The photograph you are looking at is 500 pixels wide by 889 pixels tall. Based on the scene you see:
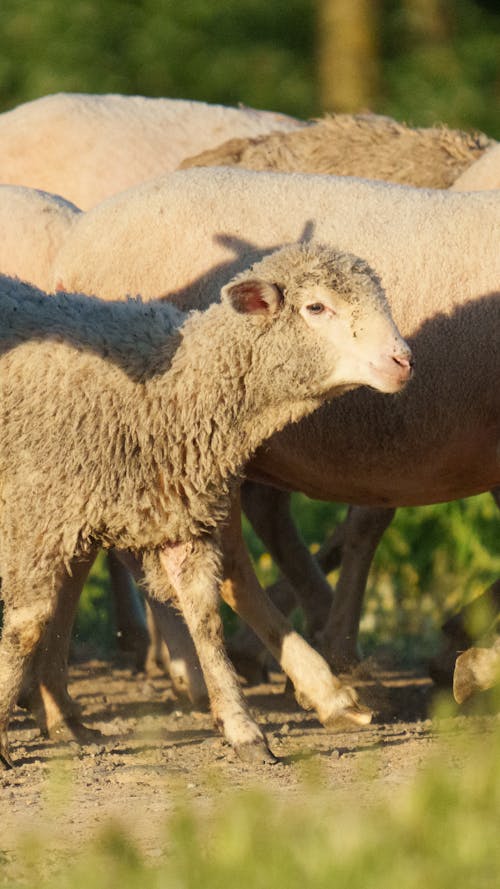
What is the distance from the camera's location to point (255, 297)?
4.95 meters

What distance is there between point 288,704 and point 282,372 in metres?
2.31

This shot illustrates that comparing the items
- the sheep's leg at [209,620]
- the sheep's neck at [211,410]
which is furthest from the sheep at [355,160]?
the sheep's neck at [211,410]

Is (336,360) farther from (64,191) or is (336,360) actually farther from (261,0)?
(261,0)

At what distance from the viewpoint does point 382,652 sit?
865 centimetres

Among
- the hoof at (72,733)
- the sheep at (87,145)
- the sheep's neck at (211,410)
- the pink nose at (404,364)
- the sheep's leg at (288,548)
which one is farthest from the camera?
the sheep at (87,145)

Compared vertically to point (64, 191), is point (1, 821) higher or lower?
lower

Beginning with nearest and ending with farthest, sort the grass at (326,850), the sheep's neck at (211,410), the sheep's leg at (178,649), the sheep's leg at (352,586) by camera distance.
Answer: the grass at (326,850)
the sheep's neck at (211,410)
the sheep's leg at (178,649)
the sheep's leg at (352,586)

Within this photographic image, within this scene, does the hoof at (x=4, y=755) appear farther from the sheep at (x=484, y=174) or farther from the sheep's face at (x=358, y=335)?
the sheep at (x=484, y=174)

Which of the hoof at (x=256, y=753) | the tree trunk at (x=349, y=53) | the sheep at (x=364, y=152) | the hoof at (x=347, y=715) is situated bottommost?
the hoof at (x=256, y=753)

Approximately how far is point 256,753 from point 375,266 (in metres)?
1.82

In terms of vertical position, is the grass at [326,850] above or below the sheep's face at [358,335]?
below

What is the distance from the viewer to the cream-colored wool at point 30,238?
6.40m

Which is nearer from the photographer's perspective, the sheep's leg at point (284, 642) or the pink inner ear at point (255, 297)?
the pink inner ear at point (255, 297)

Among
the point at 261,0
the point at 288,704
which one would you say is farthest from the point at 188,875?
the point at 261,0
